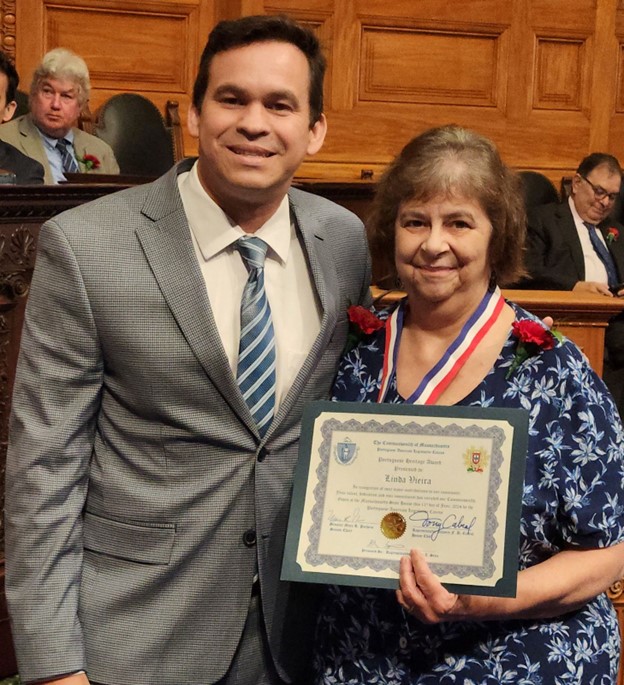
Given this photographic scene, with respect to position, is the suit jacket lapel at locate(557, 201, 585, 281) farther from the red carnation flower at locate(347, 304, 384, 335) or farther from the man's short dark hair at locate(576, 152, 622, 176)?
the red carnation flower at locate(347, 304, 384, 335)

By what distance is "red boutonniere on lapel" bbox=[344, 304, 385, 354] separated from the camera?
6.30ft

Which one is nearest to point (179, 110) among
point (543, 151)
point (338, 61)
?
point (338, 61)

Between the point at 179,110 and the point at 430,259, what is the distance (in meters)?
5.23

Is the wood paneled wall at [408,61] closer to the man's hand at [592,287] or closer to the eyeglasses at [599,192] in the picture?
the eyeglasses at [599,192]

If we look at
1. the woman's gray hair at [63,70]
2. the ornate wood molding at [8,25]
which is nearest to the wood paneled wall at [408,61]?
the ornate wood molding at [8,25]

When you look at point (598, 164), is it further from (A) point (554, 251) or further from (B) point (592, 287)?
(B) point (592, 287)

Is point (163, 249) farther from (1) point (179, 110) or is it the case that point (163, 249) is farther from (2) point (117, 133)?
(1) point (179, 110)

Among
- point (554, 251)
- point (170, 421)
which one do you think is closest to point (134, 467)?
point (170, 421)

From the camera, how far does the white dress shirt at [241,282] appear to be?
1790mm

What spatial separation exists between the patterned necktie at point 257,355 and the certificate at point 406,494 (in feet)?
0.31

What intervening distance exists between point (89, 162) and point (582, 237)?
8.86ft

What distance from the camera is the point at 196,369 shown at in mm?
1725

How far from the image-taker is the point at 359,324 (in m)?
1.92

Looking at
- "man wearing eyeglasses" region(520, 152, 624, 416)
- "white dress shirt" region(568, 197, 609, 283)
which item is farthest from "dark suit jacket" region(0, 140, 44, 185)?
"white dress shirt" region(568, 197, 609, 283)
